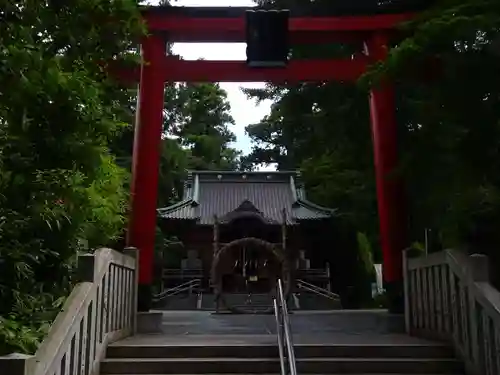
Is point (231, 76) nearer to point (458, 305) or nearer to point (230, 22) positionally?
point (230, 22)

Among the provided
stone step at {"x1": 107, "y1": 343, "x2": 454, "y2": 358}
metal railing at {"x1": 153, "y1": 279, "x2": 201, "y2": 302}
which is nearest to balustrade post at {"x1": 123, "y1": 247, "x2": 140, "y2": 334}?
stone step at {"x1": 107, "y1": 343, "x2": 454, "y2": 358}

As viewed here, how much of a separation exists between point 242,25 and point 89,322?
4750mm

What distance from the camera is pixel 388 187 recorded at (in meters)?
7.66

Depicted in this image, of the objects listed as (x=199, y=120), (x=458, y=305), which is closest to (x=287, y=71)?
(x=458, y=305)

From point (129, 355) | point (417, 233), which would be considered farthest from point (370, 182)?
point (129, 355)

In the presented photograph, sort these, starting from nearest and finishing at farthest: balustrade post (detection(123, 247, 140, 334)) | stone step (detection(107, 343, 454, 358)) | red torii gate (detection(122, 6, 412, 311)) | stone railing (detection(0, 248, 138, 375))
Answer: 1. stone railing (detection(0, 248, 138, 375))
2. stone step (detection(107, 343, 454, 358))
3. balustrade post (detection(123, 247, 140, 334))
4. red torii gate (detection(122, 6, 412, 311))

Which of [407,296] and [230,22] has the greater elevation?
[230,22]

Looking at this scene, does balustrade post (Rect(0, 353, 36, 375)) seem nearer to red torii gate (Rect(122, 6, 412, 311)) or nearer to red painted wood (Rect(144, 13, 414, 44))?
red torii gate (Rect(122, 6, 412, 311))

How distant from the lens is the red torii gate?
755cm

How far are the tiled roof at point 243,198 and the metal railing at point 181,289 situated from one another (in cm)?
218

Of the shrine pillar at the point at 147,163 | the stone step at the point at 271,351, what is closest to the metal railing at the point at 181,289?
the shrine pillar at the point at 147,163

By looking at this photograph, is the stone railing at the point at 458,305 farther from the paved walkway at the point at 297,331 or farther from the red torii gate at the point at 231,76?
the red torii gate at the point at 231,76

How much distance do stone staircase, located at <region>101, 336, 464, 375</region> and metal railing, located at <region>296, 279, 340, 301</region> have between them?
32.6 feet

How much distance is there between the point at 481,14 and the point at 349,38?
3.41 meters
